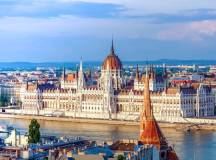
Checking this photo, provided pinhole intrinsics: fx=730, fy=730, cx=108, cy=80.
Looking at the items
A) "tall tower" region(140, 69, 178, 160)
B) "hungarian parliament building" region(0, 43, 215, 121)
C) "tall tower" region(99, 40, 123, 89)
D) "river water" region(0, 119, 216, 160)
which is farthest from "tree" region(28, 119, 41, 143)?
"tall tower" region(99, 40, 123, 89)

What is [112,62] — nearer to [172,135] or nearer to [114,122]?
[114,122]

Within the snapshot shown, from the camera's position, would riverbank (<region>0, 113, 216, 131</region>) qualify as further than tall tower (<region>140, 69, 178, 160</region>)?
Yes

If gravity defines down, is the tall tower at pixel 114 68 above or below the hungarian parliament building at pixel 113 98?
above

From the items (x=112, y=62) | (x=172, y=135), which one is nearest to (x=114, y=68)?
(x=112, y=62)

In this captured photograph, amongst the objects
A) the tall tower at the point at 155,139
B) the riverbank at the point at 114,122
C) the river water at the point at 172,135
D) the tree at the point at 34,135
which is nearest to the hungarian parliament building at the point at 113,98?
the riverbank at the point at 114,122

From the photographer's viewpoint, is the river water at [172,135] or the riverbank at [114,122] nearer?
the river water at [172,135]

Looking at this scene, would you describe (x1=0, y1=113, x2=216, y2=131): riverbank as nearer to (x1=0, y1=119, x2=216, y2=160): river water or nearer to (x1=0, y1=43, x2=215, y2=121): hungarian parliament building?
(x1=0, y1=119, x2=216, y2=160): river water

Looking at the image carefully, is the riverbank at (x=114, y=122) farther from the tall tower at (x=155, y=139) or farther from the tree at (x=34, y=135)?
the tall tower at (x=155, y=139)
